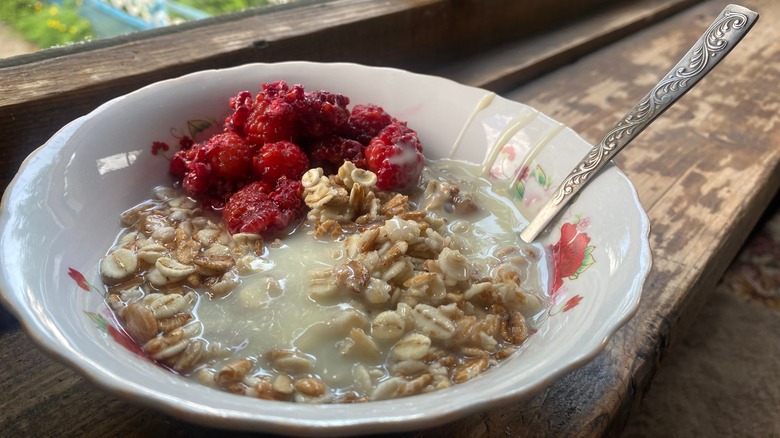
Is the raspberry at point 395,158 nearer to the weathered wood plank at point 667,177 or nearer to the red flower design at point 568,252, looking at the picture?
the red flower design at point 568,252

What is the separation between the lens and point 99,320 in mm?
647

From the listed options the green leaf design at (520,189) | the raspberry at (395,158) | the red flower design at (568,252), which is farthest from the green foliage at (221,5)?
the red flower design at (568,252)

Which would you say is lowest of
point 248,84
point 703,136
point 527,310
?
point 703,136

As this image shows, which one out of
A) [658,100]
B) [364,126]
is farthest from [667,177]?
[364,126]

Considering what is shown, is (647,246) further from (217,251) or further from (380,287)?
(217,251)

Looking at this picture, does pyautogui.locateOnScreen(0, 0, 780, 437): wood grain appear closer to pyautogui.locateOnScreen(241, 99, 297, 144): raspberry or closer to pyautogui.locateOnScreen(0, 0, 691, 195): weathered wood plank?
pyautogui.locateOnScreen(0, 0, 691, 195): weathered wood plank

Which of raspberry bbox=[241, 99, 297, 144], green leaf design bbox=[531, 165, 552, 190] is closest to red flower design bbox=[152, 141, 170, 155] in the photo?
raspberry bbox=[241, 99, 297, 144]

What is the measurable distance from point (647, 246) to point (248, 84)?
24.9 inches

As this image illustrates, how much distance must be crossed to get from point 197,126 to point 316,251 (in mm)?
319

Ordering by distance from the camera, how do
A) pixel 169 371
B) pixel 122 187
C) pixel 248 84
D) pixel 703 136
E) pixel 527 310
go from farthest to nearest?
→ pixel 703 136
pixel 248 84
pixel 122 187
pixel 527 310
pixel 169 371

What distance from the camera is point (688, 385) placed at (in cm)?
141

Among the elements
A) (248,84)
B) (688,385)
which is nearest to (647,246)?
(248,84)

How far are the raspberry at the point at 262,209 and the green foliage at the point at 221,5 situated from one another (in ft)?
1.76

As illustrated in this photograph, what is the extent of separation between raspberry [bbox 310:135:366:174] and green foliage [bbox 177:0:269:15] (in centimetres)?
49
